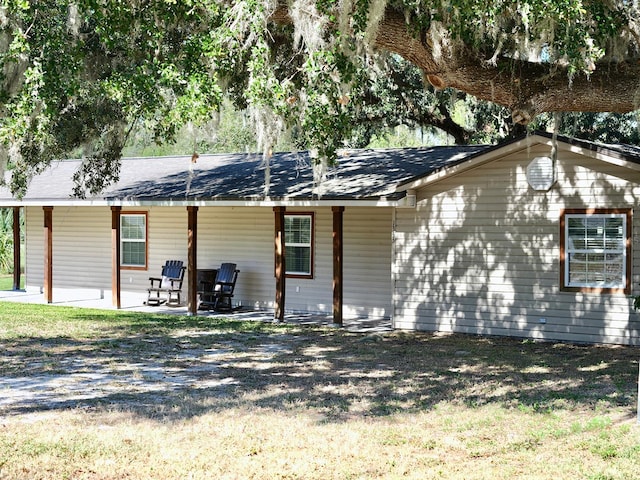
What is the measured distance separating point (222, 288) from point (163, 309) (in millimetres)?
1361

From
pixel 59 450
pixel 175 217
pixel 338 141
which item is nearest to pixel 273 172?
pixel 175 217

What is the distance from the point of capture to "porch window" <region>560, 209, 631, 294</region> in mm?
12492

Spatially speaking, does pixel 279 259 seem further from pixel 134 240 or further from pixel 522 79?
pixel 522 79

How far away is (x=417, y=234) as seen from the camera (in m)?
14.2

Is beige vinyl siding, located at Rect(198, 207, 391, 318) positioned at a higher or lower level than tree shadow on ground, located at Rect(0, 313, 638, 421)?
higher

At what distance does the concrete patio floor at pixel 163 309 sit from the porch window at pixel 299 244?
841mm

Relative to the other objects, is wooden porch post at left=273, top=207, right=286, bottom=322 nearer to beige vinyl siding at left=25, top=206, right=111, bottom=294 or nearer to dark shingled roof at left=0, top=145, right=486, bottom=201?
dark shingled roof at left=0, top=145, right=486, bottom=201

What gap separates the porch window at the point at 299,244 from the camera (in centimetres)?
1653

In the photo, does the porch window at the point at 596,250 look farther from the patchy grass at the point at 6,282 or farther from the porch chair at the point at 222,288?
the patchy grass at the point at 6,282

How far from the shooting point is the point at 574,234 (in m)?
12.9

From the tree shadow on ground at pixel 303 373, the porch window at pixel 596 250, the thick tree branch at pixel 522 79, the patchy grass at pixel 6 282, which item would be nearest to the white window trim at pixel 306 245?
the tree shadow on ground at pixel 303 373

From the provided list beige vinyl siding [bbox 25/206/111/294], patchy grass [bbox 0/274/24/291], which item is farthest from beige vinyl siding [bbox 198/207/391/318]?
patchy grass [bbox 0/274/24/291]

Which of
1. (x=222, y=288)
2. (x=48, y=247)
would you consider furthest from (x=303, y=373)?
(x=48, y=247)

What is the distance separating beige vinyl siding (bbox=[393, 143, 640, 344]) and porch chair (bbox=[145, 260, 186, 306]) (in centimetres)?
519
